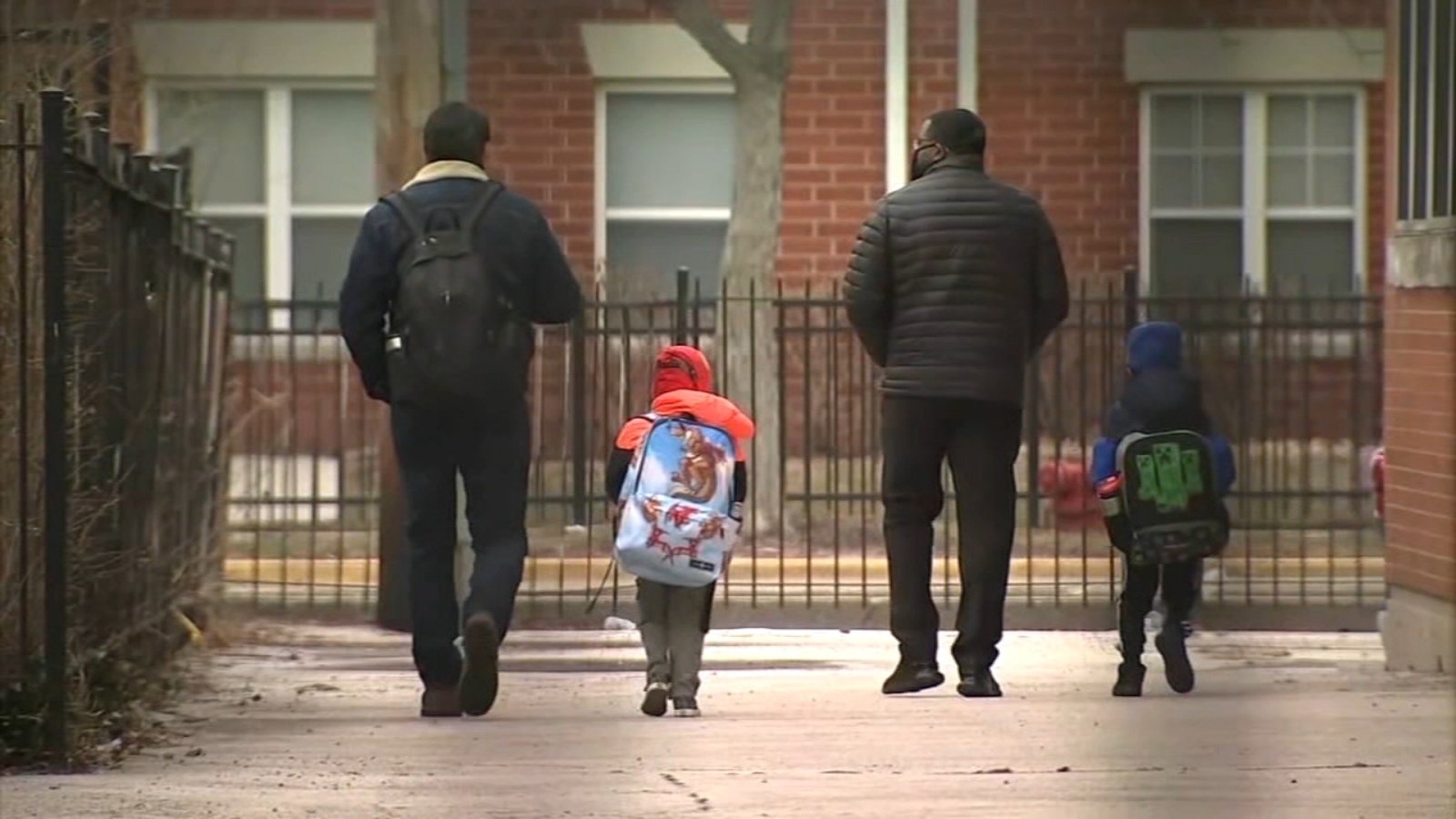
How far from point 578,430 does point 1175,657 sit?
28.6 inches

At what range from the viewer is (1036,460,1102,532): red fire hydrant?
149cm

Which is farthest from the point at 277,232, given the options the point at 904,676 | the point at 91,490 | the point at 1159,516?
the point at 91,490

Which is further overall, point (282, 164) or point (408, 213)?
point (408, 213)

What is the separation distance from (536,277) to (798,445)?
2.67 feet

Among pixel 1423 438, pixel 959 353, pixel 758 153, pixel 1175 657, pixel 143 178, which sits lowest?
pixel 1175 657

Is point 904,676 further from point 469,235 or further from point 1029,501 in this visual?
point 1029,501

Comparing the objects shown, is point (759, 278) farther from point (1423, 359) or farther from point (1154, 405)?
point (1423, 359)

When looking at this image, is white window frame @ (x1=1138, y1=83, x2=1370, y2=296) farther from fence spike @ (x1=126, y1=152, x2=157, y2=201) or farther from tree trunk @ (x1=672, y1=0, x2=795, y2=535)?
fence spike @ (x1=126, y1=152, x2=157, y2=201)

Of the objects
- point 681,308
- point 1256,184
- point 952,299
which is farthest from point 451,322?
point 1256,184

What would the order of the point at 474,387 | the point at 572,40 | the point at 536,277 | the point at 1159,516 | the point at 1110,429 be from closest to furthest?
1. the point at 572,40
2. the point at 1110,429
3. the point at 1159,516
4. the point at 536,277
5. the point at 474,387

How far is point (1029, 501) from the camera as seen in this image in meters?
1.60

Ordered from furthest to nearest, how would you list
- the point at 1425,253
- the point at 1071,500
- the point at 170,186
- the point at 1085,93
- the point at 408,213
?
the point at 170,186, the point at 1425,253, the point at 408,213, the point at 1071,500, the point at 1085,93

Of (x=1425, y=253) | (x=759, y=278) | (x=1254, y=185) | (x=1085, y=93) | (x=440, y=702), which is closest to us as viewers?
(x=1085, y=93)

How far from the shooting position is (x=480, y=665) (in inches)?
115
